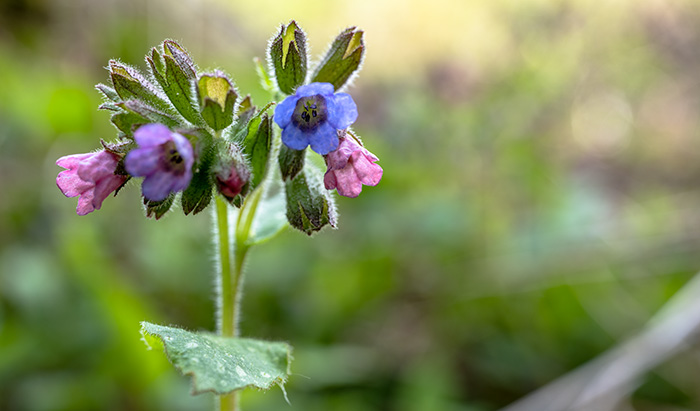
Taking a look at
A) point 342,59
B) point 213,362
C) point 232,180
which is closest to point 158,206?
point 232,180

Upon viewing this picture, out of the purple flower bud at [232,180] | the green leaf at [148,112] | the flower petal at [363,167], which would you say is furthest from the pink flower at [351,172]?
the green leaf at [148,112]

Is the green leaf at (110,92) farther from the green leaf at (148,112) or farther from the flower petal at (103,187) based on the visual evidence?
the flower petal at (103,187)

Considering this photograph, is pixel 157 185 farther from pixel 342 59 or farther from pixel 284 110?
pixel 342 59

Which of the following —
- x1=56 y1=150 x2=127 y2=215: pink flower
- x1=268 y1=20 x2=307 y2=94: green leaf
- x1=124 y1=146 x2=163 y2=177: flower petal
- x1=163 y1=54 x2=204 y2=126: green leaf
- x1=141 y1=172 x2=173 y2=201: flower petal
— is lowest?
x1=141 y1=172 x2=173 y2=201: flower petal

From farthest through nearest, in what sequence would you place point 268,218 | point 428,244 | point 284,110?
1. point 428,244
2. point 268,218
3. point 284,110

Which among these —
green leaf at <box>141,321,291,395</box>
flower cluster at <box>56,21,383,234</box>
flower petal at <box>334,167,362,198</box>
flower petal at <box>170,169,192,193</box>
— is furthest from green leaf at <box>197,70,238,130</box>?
green leaf at <box>141,321,291,395</box>

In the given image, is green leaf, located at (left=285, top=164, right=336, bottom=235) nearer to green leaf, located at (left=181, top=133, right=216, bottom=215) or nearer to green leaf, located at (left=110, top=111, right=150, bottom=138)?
green leaf, located at (left=181, top=133, right=216, bottom=215)

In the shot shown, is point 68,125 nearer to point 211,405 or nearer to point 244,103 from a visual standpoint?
point 211,405
